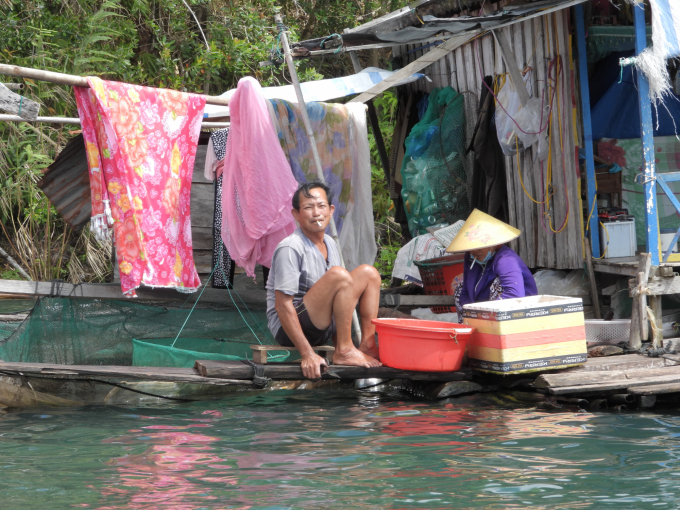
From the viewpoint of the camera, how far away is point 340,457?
14.0 ft

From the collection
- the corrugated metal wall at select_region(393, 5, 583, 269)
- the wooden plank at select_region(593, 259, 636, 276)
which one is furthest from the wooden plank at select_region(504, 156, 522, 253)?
the wooden plank at select_region(593, 259, 636, 276)

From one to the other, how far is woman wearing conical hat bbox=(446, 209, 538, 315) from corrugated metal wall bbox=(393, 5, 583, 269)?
1.34 metres

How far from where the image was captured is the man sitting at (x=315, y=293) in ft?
18.0

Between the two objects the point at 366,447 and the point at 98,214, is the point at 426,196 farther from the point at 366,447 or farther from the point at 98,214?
the point at 366,447

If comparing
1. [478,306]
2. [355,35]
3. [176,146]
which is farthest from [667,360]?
[176,146]

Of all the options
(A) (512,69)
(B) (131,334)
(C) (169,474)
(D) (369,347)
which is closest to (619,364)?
(D) (369,347)

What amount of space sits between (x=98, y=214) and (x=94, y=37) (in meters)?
6.86

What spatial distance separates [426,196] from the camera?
848 centimetres

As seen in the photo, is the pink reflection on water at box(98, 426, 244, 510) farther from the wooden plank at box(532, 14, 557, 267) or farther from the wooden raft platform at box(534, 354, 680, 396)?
the wooden plank at box(532, 14, 557, 267)

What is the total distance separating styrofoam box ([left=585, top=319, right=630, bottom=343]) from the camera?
19.8 feet

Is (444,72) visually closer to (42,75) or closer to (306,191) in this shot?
(306,191)

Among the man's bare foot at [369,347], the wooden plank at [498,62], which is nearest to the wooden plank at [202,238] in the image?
the man's bare foot at [369,347]

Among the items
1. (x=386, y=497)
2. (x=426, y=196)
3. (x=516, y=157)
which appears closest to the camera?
(x=386, y=497)

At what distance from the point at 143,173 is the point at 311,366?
1.87 meters
